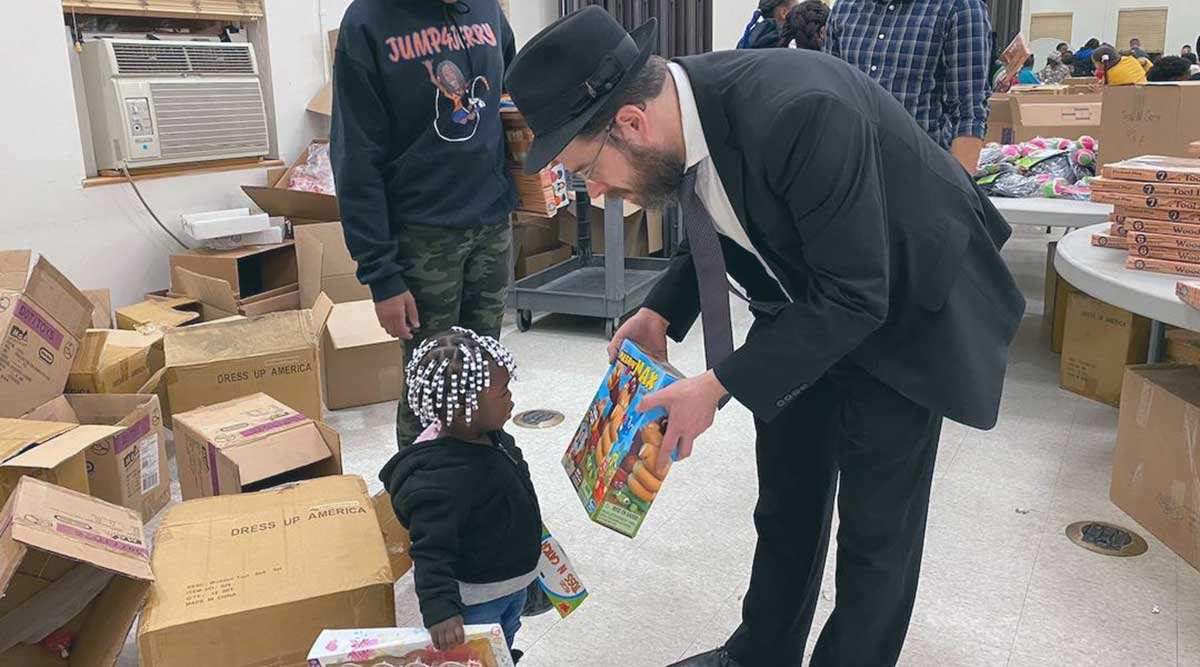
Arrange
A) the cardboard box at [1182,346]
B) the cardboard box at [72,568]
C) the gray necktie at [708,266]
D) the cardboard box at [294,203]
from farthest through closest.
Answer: the cardboard box at [294,203] → the cardboard box at [1182,346] → the cardboard box at [72,568] → the gray necktie at [708,266]

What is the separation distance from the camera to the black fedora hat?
44.5 inches

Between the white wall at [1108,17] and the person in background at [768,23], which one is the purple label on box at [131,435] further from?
the white wall at [1108,17]

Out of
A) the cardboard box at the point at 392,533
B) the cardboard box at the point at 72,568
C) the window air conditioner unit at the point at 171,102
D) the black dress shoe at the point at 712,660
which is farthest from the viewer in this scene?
the window air conditioner unit at the point at 171,102

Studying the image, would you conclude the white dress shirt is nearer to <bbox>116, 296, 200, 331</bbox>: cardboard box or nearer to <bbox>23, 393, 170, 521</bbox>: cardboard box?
<bbox>23, 393, 170, 521</bbox>: cardboard box

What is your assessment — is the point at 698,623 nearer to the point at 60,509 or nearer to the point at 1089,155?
the point at 60,509

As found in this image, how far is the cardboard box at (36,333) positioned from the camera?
7.71ft

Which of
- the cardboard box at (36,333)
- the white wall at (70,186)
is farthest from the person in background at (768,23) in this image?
the cardboard box at (36,333)

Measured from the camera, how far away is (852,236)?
1124 millimetres

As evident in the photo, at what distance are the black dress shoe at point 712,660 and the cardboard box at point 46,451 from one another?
4.33 ft

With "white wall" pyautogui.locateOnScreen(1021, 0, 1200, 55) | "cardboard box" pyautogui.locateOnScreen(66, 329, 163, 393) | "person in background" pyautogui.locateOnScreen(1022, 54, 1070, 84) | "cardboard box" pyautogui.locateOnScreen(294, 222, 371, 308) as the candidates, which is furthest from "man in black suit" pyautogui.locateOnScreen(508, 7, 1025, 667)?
"white wall" pyautogui.locateOnScreen(1021, 0, 1200, 55)

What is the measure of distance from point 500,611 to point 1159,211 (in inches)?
72.5

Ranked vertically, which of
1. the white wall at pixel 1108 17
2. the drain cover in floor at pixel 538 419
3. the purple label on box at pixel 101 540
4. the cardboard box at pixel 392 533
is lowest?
the drain cover in floor at pixel 538 419

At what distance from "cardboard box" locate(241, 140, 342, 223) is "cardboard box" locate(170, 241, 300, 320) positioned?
137 mm

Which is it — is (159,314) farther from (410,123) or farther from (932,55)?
(932,55)
